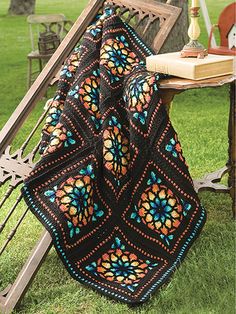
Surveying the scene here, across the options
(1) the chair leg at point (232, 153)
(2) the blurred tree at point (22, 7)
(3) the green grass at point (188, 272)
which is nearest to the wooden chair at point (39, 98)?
(3) the green grass at point (188, 272)

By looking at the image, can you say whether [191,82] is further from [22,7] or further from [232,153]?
[22,7]

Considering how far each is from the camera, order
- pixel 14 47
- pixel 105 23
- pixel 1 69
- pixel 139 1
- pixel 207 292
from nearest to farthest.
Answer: pixel 207 292 → pixel 105 23 → pixel 139 1 → pixel 1 69 → pixel 14 47

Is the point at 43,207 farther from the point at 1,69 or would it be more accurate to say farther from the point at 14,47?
the point at 14,47

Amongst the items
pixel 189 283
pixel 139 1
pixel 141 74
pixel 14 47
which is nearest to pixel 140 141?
pixel 141 74

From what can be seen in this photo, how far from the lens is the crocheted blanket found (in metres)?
2.78

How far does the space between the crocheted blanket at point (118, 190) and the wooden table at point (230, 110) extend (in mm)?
70

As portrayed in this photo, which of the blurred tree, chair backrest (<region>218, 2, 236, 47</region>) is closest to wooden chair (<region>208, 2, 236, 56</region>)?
chair backrest (<region>218, 2, 236, 47</region>)

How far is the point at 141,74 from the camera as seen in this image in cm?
294

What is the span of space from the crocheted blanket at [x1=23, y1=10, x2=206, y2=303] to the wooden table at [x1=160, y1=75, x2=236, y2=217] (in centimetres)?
7

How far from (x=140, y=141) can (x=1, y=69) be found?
5.97 m

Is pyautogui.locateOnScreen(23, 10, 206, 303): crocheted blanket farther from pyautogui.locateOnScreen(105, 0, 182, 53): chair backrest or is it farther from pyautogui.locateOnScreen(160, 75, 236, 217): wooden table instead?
pyautogui.locateOnScreen(105, 0, 182, 53): chair backrest

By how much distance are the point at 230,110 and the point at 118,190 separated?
2.19 feet

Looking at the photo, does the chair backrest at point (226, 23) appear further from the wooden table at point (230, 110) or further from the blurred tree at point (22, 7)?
the blurred tree at point (22, 7)

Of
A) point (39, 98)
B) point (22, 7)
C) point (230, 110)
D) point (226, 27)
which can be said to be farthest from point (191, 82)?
point (22, 7)
